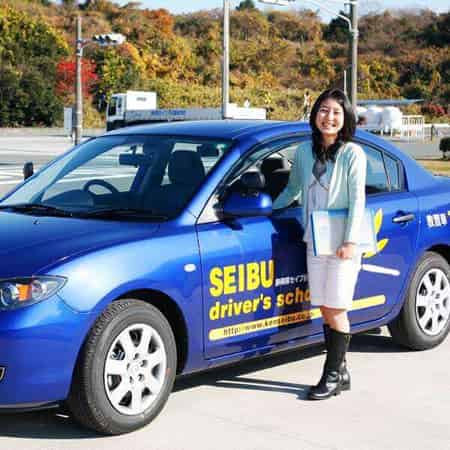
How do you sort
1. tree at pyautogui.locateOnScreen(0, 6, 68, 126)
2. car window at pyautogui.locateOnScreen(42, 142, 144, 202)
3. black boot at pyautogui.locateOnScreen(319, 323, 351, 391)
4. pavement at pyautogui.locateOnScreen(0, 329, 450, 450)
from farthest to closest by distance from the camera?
tree at pyautogui.locateOnScreen(0, 6, 68, 126), car window at pyautogui.locateOnScreen(42, 142, 144, 202), black boot at pyautogui.locateOnScreen(319, 323, 351, 391), pavement at pyautogui.locateOnScreen(0, 329, 450, 450)

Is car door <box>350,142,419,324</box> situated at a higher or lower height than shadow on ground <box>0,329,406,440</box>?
higher

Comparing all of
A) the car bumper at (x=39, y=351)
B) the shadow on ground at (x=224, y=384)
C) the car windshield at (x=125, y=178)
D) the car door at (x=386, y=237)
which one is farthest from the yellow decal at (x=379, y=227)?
the car bumper at (x=39, y=351)

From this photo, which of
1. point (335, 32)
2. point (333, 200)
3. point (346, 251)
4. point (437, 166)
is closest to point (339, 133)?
point (333, 200)

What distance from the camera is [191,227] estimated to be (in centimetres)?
527

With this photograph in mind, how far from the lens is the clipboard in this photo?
5.41 meters

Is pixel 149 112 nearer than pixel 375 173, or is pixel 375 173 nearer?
pixel 375 173

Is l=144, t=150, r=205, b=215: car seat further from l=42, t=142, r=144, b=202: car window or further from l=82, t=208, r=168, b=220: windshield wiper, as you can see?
l=42, t=142, r=144, b=202: car window

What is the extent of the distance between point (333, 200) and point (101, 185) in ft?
4.56

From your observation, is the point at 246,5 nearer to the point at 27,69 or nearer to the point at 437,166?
the point at 27,69

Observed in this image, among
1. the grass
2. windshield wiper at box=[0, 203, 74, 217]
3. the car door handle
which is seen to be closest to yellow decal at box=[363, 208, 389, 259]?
the car door handle

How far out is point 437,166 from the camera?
3178 centimetres

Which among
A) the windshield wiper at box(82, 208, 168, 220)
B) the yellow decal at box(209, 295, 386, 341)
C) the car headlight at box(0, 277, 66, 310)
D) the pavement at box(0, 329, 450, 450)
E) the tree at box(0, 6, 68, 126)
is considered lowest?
the pavement at box(0, 329, 450, 450)

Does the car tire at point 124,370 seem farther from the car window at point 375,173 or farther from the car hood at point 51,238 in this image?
the car window at point 375,173

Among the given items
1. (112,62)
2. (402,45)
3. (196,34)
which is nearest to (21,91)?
(112,62)
